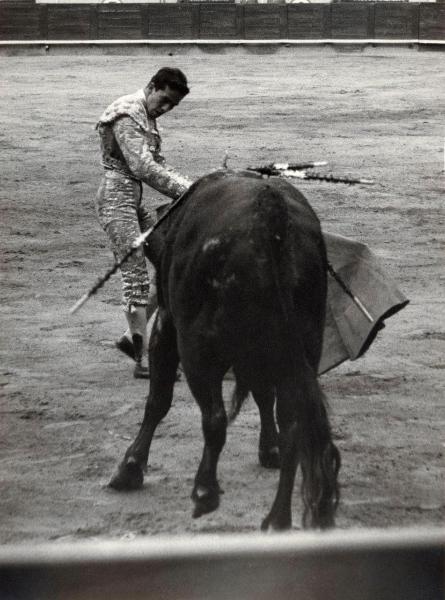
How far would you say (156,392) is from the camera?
11.4 ft

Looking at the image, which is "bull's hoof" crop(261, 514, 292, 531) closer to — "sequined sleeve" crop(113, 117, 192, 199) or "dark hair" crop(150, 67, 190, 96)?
"sequined sleeve" crop(113, 117, 192, 199)

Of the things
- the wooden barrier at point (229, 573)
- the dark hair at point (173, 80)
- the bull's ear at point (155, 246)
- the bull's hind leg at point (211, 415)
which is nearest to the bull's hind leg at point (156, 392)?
the bull's ear at point (155, 246)

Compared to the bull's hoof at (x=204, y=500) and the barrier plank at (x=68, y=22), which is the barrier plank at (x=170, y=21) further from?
the bull's hoof at (x=204, y=500)

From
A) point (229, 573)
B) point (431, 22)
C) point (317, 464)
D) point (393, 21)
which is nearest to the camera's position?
point (229, 573)

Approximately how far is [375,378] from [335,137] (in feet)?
22.5

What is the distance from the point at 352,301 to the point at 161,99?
0.93 m

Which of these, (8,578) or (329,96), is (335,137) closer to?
(329,96)

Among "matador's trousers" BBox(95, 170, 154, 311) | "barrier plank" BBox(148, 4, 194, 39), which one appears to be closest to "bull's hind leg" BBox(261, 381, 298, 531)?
"matador's trousers" BBox(95, 170, 154, 311)

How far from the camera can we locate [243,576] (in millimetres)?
2020

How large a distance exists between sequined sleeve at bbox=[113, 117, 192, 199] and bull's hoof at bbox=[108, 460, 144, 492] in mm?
811

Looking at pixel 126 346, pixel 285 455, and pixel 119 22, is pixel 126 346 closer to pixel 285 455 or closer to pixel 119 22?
pixel 285 455

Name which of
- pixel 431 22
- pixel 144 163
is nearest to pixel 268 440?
pixel 144 163

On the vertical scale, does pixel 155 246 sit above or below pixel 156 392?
above

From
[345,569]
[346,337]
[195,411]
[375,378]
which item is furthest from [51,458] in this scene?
[345,569]
